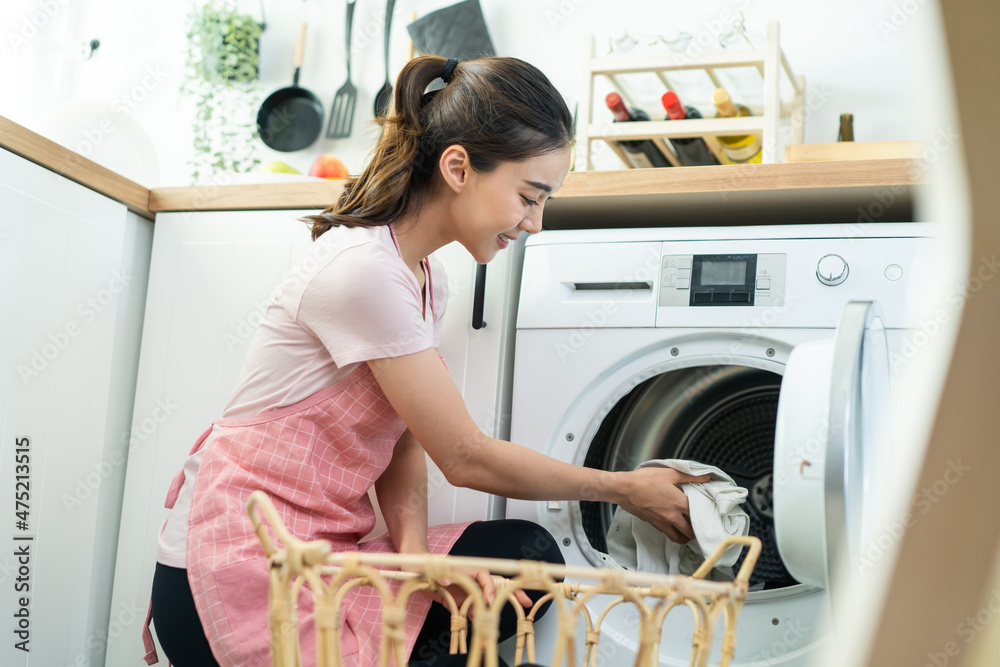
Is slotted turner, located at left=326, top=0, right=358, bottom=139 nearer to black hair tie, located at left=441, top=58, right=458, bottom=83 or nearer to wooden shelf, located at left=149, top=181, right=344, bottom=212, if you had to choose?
wooden shelf, located at left=149, top=181, right=344, bottom=212

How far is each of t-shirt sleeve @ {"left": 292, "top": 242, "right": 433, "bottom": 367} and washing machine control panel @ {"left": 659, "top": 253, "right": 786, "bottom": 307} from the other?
42 centimetres

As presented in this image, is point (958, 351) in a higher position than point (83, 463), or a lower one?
higher

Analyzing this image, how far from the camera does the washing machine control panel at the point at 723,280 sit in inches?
46.7

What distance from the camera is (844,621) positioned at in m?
0.18

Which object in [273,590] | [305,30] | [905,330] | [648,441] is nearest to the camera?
[273,590]

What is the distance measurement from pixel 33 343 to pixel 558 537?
0.85m

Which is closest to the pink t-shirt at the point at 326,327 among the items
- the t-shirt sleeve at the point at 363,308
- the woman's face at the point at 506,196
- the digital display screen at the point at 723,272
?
the t-shirt sleeve at the point at 363,308

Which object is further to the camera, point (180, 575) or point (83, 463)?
point (83, 463)

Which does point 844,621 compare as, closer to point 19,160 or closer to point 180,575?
point 180,575

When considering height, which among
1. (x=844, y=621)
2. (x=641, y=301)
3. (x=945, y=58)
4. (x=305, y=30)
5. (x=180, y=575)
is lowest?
(x=180, y=575)

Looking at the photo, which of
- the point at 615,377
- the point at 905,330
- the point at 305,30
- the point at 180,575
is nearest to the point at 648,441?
the point at 615,377

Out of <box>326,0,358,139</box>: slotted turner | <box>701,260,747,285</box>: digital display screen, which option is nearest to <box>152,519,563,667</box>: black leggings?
A: <box>701,260,747,285</box>: digital display screen

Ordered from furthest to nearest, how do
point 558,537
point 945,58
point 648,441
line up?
point 648,441
point 558,537
point 945,58

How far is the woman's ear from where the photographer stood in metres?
1.08
